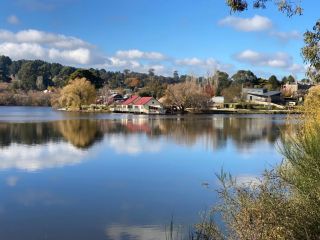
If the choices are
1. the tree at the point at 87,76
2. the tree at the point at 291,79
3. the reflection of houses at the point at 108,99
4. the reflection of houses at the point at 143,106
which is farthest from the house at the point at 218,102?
the tree at the point at 291,79

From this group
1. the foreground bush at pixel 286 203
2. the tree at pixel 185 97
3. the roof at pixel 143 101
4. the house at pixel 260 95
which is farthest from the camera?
the house at pixel 260 95

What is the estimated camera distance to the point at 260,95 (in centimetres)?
8169

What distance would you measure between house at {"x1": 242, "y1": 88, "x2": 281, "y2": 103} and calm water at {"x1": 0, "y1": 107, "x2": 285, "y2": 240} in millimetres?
59291

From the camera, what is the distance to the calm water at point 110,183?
8379 millimetres

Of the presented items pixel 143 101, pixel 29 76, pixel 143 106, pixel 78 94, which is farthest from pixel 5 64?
pixel 143 106

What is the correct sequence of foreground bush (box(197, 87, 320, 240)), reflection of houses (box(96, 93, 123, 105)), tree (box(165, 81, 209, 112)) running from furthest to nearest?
reflection of houses (box(96, 93, 123, 105)) < tree (box(165, 81, 209, 112)) < foreground bush (box(197, 87, 320, 240))

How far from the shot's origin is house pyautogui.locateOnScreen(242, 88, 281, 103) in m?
81.1

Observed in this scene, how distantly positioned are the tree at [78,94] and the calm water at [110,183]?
49.3 metres

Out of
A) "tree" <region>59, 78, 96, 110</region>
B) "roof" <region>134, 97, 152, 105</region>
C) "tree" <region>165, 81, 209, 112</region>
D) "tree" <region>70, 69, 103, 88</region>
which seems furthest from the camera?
"tree" <region>70, 69, 103, 88</region>

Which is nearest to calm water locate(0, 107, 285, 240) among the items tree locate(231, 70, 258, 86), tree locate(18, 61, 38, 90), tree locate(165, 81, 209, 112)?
Result: tree locate(165, 81, 209, 112)

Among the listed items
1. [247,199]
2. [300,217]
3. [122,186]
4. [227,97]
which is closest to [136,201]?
[122,186]

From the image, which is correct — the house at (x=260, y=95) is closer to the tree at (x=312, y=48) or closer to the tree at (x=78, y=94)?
the tree at (x=78, y=94)

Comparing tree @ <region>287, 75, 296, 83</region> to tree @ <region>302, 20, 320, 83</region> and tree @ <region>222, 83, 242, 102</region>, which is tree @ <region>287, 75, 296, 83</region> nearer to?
tree @ <region>222, 83, 242, 102</region>

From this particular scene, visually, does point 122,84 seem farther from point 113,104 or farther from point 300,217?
point 300,217
